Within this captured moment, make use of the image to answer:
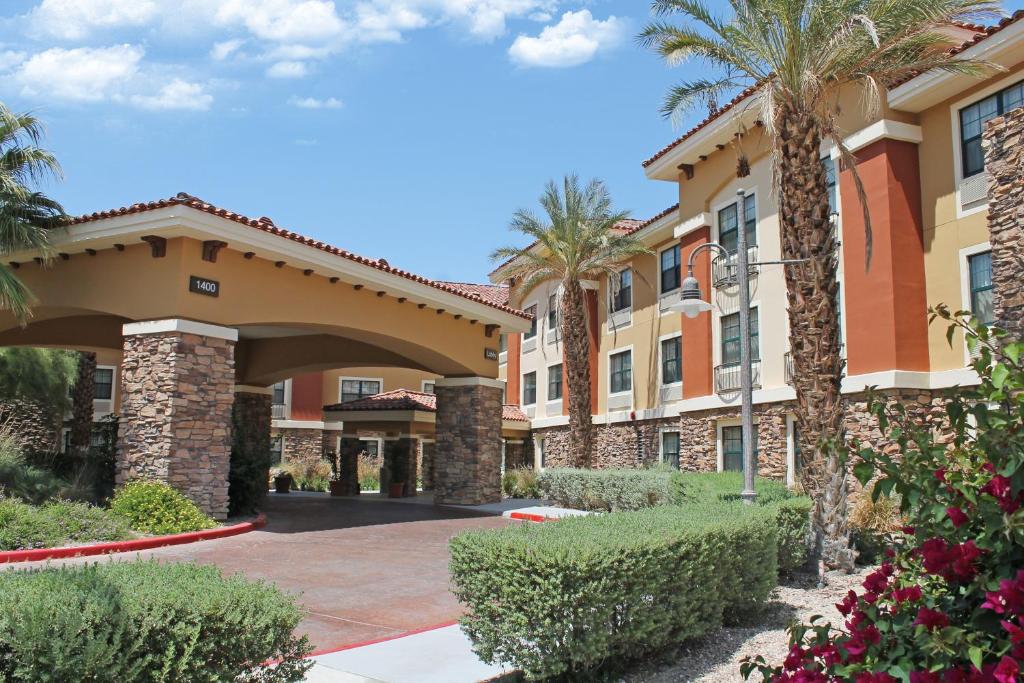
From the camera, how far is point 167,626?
460cm

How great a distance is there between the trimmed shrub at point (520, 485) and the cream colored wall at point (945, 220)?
13893 millimetres

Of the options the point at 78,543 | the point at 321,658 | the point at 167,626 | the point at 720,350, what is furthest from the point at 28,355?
the point at 167,626

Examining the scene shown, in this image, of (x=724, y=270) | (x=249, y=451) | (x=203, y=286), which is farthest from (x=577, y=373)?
(x=203, y=286)

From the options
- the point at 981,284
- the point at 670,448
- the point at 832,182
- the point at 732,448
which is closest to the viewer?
the point at 981,284

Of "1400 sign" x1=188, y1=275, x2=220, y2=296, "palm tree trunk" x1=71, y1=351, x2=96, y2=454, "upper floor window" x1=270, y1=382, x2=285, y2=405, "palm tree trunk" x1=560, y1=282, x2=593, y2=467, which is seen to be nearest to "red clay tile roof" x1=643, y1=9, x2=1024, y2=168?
"palm tree trunk" x1=560, y1=282, x2=593, y2=467

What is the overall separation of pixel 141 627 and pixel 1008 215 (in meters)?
11.5

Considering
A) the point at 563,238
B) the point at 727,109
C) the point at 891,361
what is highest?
the point at 727,109

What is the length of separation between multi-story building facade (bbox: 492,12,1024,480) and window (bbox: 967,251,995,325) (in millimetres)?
29

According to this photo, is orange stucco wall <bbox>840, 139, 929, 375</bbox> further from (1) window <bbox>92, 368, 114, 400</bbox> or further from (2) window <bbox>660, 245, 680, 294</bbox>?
(1) window <bbox>92, 368, 114, 400</bbox>

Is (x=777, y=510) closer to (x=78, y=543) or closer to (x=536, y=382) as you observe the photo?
(x=78, y=543)

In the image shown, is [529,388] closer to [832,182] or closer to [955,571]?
[832,182]

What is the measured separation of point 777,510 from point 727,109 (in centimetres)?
1629

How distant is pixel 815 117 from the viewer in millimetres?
13422

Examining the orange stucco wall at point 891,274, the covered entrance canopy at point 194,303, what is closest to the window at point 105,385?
the covered entrance canopy at point 194,303
